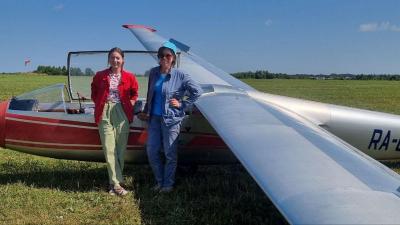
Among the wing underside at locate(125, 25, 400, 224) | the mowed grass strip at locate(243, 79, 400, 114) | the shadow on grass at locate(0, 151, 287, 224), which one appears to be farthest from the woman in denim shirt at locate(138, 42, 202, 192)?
the mowed grass strip at locate(243, 79, 400, 114)

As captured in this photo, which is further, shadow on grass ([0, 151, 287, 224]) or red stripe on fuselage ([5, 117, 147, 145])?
red stripe on fuselage ([5, 117, 147, 145])

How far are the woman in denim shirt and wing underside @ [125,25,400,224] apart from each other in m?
0.97

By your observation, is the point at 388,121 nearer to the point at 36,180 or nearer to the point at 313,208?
the point at 313,208

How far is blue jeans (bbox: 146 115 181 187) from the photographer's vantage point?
6.08 meters

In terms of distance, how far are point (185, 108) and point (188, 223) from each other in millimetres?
1662

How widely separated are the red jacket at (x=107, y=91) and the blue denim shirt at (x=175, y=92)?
0.27 meters

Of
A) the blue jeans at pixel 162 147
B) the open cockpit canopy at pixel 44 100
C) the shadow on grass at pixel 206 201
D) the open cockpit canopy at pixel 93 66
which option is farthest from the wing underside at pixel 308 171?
the open cockpit canopy at pixel 44 100

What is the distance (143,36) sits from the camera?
11.6 metres

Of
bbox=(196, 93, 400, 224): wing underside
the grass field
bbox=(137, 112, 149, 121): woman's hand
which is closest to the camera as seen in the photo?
bbox=(196, 93, 400, 224): wing underside

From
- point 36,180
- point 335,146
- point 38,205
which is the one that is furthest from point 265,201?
point 36,180

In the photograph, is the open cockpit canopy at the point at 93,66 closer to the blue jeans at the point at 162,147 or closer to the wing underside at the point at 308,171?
the blue jeans at the point at 162,147

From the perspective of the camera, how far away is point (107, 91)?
5984 mm

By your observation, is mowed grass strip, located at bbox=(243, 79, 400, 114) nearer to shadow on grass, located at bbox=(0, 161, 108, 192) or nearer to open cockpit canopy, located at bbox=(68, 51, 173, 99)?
open cockpit canopy, located at bbox=(68, 51, 173, 99)

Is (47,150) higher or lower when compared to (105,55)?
lower
